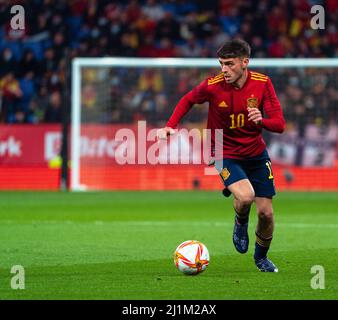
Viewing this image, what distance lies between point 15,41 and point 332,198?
949 cm

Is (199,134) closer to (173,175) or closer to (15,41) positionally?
(173,175)

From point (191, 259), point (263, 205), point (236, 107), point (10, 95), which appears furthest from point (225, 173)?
point (10, 95)

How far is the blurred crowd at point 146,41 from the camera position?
25.0 metres

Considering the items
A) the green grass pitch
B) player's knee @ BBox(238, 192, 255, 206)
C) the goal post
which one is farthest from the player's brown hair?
the goal post

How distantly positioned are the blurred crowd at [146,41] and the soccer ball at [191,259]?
15.3m

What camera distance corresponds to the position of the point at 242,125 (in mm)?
10117

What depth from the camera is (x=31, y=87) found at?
1032 inches

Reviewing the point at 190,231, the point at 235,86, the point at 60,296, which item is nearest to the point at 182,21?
the point at 190,231

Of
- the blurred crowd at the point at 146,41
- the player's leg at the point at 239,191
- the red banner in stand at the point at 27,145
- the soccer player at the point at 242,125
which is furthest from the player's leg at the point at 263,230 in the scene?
the blurred crowd at the point at 146,41

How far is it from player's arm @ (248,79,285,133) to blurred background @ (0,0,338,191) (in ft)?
45.1

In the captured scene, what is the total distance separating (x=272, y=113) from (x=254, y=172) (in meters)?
0.63

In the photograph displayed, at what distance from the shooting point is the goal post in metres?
23.8

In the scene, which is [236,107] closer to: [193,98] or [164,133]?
[193,98]

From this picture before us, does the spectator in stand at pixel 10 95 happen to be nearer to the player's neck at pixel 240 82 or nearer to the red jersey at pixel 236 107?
the red jersey at pixel 236 107
